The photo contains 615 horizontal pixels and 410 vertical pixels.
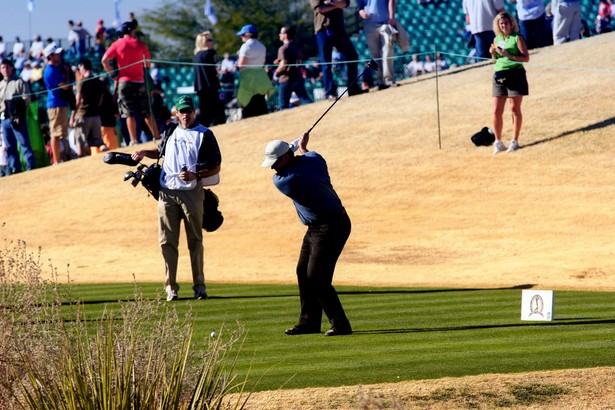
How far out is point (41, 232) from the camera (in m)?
21.1

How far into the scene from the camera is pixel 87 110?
82.3 ft

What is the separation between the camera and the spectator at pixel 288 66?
24844 millimetres

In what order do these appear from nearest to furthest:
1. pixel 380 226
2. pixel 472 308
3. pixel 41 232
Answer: pixel 472 308
pixel 380 226
pixel 41 232

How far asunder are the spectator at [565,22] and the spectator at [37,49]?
49.6 feet

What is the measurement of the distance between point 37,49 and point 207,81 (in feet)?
49.9

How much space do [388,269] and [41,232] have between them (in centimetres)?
696

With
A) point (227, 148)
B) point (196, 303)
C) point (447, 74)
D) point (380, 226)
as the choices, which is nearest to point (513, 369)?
point (196, 303)

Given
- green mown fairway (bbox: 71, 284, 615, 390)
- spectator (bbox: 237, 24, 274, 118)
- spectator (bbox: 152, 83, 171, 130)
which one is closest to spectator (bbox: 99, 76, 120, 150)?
spectator (bbox: 152, 83, 171, 130)

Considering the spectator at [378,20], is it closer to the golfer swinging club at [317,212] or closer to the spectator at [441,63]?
the spectator at [441,63]

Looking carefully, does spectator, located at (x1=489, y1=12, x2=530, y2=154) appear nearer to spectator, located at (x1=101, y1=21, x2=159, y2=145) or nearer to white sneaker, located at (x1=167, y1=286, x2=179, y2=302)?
spectator, located at (x1=101, y1=21, x2=159, y2=145)

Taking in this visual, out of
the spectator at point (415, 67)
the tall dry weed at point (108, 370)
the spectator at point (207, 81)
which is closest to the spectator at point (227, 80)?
the spectator at point (207, 81)

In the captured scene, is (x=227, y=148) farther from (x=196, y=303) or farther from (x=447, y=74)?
(x=196, y=303)

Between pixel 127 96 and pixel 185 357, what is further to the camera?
pixel 127 96

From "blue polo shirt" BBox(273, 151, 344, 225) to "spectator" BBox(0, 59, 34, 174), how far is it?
49.6ft
